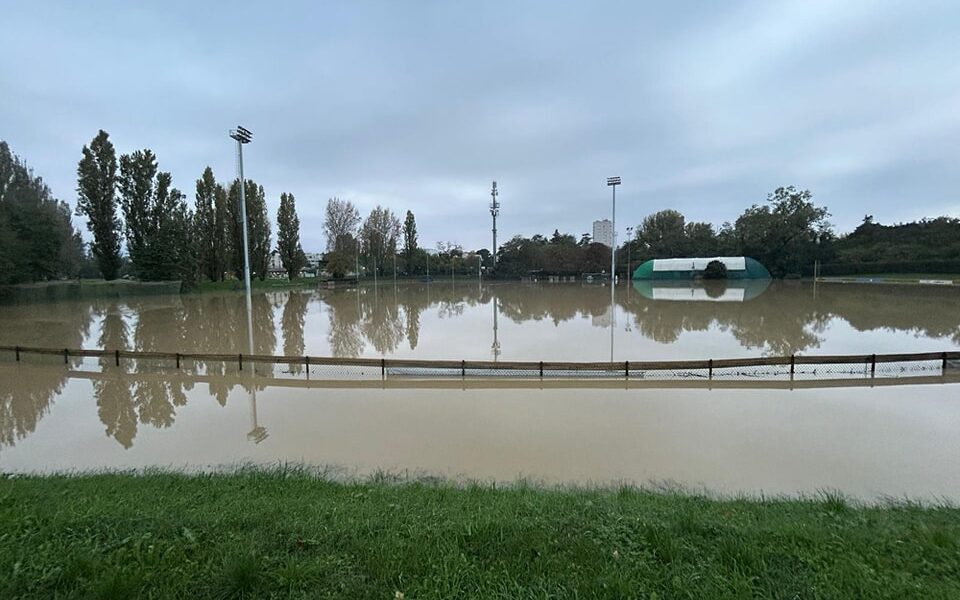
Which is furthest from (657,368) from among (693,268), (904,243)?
(904,243)

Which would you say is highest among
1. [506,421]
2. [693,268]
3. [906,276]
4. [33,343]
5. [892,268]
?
[693,268]

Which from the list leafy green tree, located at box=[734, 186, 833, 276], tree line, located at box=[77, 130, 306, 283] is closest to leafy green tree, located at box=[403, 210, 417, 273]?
tree line, located at box=[77, 130, 306, 283]

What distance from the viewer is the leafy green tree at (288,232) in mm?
51531

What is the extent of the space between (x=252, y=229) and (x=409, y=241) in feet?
85.4

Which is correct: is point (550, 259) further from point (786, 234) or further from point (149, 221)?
point (149, 221)

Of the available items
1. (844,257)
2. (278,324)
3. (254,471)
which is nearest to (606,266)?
(844,257)

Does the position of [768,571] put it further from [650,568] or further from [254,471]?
[254,471]

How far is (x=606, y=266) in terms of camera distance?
67.9 metres

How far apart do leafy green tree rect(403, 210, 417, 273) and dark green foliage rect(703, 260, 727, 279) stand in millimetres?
41706

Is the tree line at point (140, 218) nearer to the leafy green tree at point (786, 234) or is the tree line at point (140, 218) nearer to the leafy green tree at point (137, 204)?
the leafy green tree at point (137, 204)

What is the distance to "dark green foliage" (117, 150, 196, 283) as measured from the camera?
120ft

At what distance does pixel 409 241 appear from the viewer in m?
69.1

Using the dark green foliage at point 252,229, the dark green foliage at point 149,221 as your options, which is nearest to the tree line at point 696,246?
the dark green foliage at point 252,229

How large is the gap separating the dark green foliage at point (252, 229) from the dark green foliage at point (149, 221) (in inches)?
268
